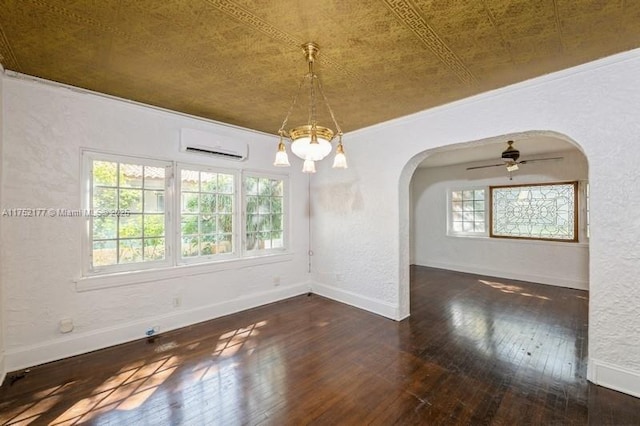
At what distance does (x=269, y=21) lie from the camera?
1706mm

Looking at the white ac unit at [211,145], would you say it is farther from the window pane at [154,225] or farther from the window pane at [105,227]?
the window pane at [105,227]

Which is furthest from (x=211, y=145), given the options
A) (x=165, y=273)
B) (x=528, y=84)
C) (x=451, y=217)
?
(x=451, y=217)

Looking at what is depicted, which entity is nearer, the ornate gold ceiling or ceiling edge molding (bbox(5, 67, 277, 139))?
the ornate gold ceiling

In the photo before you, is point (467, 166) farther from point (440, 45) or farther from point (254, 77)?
point (254, 77)

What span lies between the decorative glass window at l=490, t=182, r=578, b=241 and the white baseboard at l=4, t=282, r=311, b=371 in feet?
17.0

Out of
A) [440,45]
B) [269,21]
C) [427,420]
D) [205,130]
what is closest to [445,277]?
[427,420]

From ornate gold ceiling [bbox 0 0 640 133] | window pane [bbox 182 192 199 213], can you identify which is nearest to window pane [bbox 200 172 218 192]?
window pane [bbox 182 192 199 213]

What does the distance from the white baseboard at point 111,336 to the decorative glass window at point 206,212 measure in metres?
0.71

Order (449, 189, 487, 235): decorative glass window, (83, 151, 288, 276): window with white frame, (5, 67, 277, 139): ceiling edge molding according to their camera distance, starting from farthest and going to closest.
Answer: (449, 189, 487, 235): decorative glass window, (83, 151, 288, 276): window with white frame, (5, 67, 277, 139): ceiling edge molding

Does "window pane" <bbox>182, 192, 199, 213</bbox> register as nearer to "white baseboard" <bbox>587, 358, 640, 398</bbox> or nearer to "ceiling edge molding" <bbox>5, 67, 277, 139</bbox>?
"ceiling edge molding" <bbox>5, 67, 277, 139</bbox>

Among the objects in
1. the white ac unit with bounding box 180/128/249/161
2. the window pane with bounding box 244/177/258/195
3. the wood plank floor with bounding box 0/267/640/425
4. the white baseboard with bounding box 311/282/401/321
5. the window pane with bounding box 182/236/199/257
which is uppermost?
the white ac unit with bounding box 180/128/249/161

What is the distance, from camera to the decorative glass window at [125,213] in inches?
112

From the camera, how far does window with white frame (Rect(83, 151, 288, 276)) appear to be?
2.88m

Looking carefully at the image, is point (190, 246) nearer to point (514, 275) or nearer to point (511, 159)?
point (511, 159)
